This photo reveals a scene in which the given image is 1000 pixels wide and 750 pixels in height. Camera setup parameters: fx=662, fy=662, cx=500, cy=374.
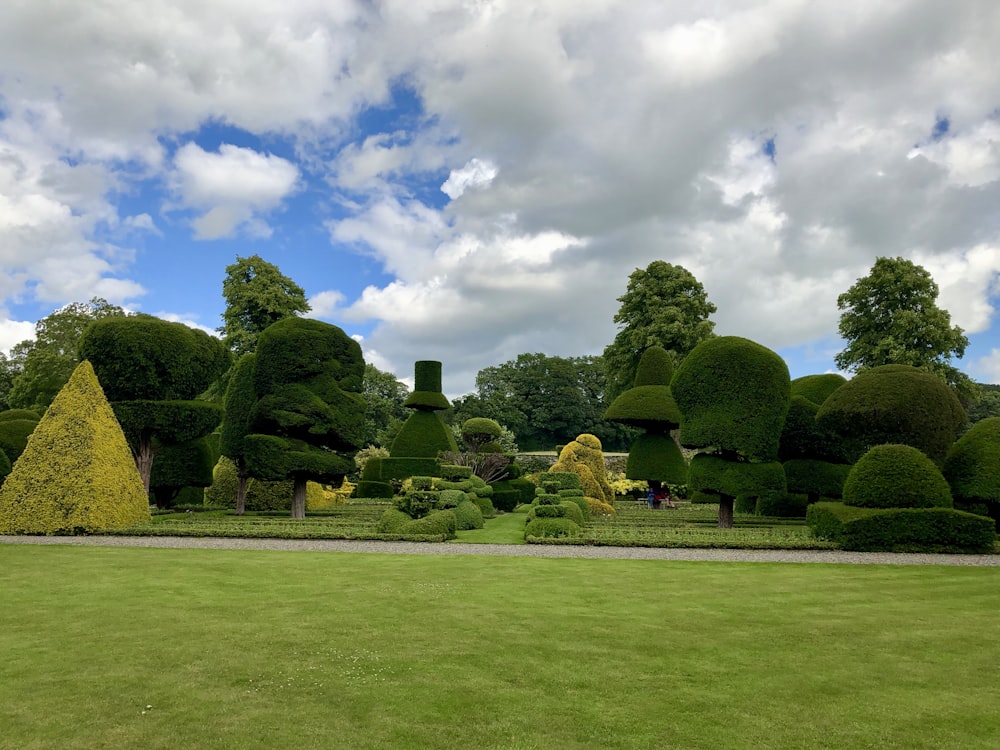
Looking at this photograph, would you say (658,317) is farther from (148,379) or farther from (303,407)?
(148,379)

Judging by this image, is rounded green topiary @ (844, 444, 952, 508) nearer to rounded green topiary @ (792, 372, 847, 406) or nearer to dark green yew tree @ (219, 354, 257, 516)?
rounded green topiary @ (792, 372, 847, 406)

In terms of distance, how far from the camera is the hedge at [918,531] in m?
15.2

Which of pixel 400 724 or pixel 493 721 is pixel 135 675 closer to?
pixel 400 724

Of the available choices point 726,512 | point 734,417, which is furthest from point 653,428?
point 734,417

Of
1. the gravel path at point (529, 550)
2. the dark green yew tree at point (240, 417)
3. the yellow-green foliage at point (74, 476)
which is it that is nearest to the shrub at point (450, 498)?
the gravel path at point (529, 550)

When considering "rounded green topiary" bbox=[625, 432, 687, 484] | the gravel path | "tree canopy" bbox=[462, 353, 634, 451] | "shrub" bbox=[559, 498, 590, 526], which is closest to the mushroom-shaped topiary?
the gravel path

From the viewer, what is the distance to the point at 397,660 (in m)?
6.34

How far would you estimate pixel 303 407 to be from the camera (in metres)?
21.9

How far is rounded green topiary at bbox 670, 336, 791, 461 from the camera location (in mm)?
19969

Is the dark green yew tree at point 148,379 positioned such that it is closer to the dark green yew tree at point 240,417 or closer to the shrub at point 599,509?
the dark green yew tree at point 240,417

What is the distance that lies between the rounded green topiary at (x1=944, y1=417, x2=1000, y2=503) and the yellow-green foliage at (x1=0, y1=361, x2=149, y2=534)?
2266cm

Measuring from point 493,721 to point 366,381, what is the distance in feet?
197

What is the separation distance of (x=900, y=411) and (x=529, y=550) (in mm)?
11299

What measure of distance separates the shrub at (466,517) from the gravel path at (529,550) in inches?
140
